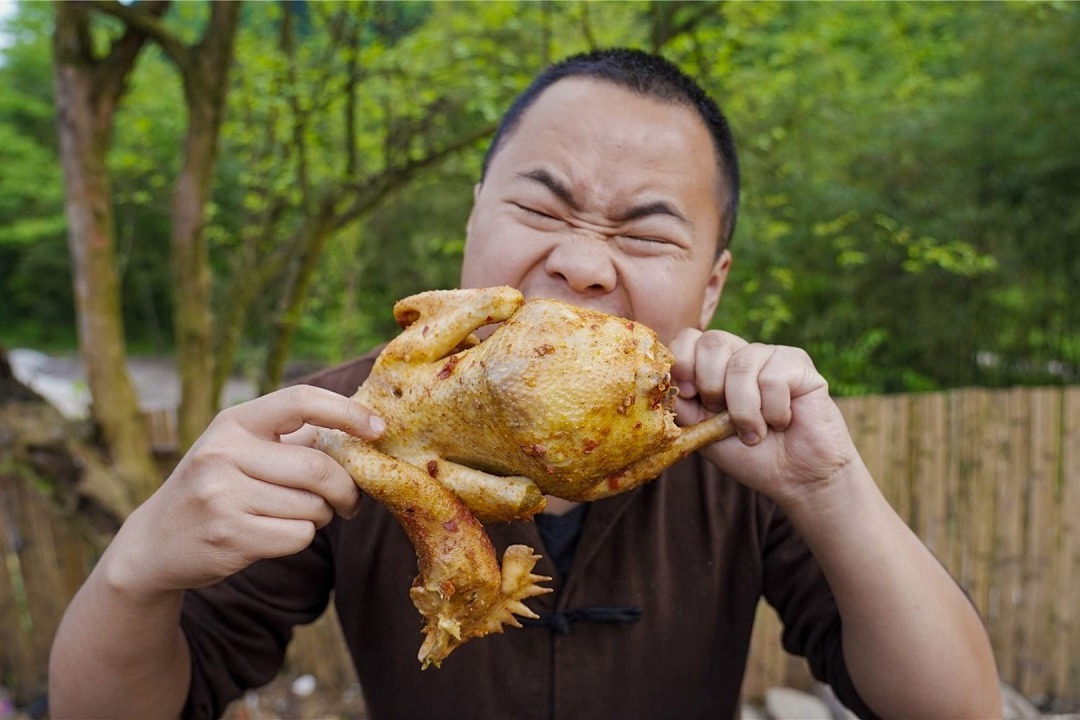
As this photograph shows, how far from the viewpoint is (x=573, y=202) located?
1.75 meters

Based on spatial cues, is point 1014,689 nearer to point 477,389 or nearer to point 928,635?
point 928,635

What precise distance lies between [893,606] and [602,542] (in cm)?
69

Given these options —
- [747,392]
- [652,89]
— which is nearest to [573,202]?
[652,89]

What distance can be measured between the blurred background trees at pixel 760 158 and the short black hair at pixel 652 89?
2.49 m

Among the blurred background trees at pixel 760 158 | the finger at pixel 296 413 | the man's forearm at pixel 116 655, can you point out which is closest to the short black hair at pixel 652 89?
the finger at pixel 296 413

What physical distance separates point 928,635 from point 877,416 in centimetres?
338

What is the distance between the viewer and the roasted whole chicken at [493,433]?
134cm

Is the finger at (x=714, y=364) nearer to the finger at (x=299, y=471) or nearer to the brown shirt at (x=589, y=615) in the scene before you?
the brown shirt at (x=589, y=615)

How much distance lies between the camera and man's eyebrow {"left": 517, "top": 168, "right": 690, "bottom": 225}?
174 cm

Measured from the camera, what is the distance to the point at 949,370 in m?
8.65

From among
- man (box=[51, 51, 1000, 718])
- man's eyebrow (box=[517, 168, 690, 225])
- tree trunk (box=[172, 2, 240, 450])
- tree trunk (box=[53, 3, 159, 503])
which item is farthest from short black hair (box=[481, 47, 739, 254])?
tree trunk (box=[53, 3, 159, 503])

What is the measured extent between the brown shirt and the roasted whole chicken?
0.49 metres

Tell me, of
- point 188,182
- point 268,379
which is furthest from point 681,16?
point 268,379

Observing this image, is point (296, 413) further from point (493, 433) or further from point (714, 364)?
point (714, 364)
